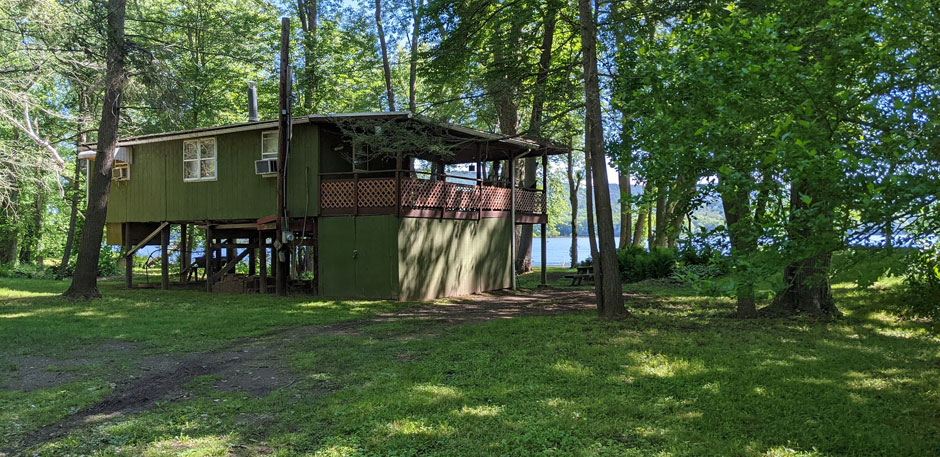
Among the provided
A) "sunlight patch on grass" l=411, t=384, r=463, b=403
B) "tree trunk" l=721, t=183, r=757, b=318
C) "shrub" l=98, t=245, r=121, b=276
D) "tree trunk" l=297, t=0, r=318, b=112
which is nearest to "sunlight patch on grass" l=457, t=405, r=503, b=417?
"sunlight patch on grass" l=411, t=384, r=463, b=403

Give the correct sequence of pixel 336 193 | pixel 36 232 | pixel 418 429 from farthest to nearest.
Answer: pixel 36 232 → pixel 336 193 → pixel 418 429

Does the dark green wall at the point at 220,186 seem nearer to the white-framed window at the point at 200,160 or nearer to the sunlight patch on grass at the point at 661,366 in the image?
the white-framed window at the point at 200,160

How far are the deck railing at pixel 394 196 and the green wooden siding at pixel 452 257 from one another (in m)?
0.39

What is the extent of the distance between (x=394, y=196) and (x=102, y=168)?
22.8 feet

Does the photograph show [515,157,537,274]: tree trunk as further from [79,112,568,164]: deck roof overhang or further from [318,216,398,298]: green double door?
[318,216,398,298]: green double door

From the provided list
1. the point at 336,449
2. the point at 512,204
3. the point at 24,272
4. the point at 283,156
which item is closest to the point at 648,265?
the point at 512,204

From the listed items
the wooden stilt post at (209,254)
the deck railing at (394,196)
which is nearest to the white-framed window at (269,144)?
the deck railing at (394,196)

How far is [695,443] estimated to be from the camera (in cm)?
491

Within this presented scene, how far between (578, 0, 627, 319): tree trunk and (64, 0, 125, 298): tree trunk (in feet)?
33.3

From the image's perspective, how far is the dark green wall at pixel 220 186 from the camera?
53.9ft

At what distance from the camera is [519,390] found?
646cm

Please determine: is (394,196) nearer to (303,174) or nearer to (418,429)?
(303,174)

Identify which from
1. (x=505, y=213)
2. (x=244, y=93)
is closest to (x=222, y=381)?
(x=505, y=213)

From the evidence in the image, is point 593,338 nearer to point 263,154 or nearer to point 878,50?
point 878,50
